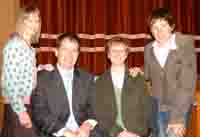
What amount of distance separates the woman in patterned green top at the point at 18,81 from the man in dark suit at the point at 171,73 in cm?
74

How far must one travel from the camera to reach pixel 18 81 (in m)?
1.85

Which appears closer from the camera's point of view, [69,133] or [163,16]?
[69,133]

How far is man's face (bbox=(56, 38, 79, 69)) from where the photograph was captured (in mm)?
2096

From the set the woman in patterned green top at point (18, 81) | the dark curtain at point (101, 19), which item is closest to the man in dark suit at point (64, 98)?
the woman in patterned green top at point (18, 81)

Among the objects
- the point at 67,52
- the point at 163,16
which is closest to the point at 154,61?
the point at 163,16

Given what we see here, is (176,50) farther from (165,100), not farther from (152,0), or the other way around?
(152,0)

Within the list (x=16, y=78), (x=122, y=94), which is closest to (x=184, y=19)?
(x=122, y=94)

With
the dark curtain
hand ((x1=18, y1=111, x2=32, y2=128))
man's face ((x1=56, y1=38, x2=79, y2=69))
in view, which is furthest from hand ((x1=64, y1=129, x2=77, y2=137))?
the dark curtain

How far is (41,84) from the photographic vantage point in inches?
81.0

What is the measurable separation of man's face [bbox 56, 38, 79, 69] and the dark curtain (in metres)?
1.05

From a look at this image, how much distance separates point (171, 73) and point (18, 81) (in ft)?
2.84

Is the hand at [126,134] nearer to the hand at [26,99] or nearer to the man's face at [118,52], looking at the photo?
the man's face at [118,52]

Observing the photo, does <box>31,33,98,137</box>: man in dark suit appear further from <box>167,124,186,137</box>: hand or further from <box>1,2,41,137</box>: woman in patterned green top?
<box>167,124,186,137</box>: hand

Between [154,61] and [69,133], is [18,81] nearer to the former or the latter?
[69,133]
